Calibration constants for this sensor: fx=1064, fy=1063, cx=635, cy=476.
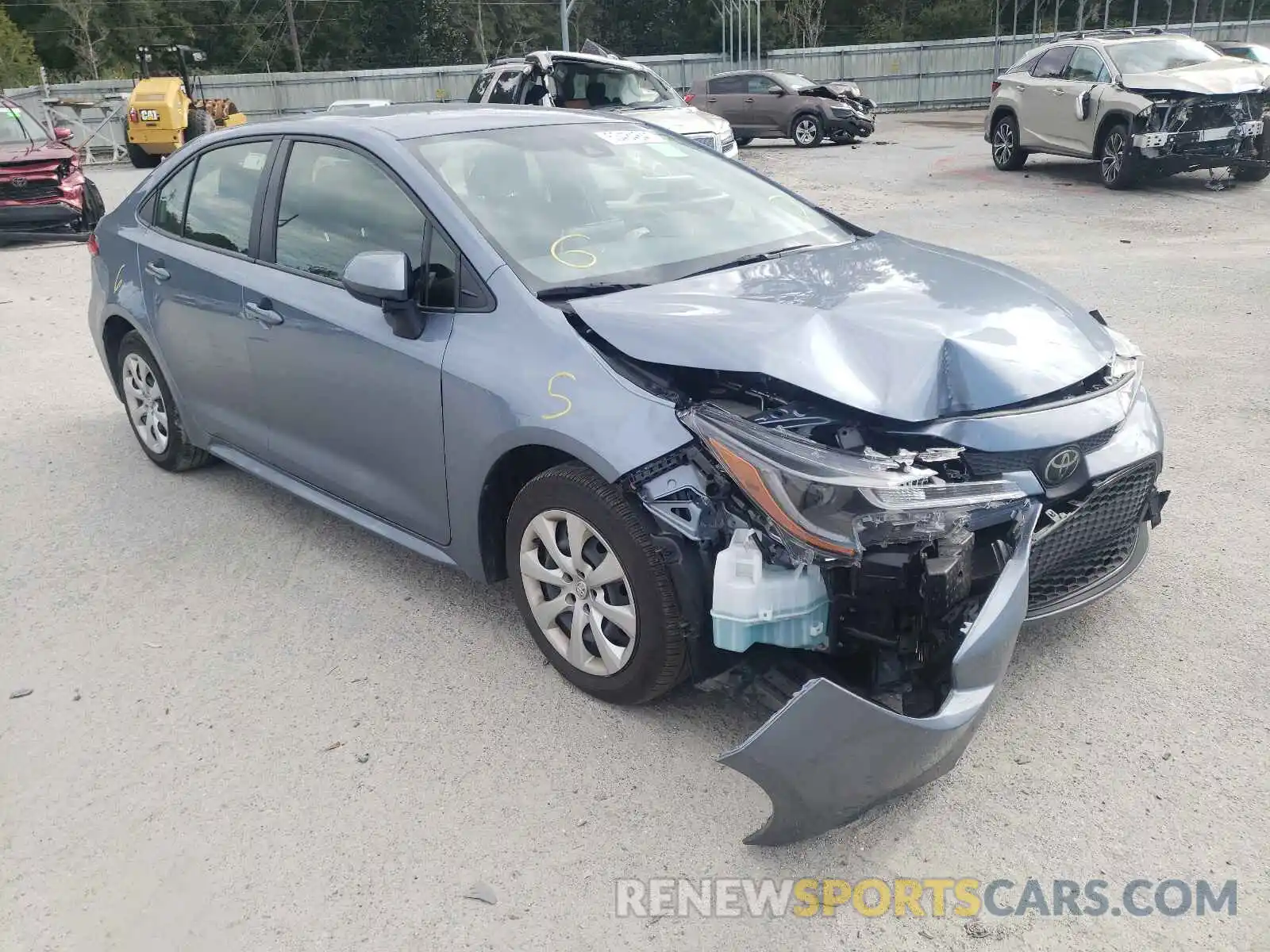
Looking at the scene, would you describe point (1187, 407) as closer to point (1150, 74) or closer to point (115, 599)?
point (115, 599)

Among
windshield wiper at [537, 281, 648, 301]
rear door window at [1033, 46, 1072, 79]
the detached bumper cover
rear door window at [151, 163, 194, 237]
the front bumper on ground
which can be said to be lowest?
the detached bumper cover

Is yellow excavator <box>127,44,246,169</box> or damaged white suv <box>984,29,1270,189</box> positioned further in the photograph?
yellow excavator <box>127,44,246,169</box>

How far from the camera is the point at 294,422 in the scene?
412cm

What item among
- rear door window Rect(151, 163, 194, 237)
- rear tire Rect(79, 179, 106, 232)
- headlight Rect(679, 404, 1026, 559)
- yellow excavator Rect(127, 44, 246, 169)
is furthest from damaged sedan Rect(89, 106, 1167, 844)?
yellow excavator Rect(127, 44, 246, 169)

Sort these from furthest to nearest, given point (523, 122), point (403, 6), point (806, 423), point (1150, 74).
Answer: point (403, 6)
point (1150, 74)
point (523, 122)
point (806, 423)

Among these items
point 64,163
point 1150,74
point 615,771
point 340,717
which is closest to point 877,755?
point 615,771

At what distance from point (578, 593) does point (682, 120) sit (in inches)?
419

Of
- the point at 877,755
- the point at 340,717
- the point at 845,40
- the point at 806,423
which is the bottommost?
the point at 340,717

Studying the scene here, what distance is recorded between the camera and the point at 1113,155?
1290 cm

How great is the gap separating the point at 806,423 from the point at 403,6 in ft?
207

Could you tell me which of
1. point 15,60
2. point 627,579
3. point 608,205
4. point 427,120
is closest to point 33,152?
point 427,120

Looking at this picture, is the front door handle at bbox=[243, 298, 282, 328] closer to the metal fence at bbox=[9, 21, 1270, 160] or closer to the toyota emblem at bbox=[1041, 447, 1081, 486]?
the toyota emblem at bbox=[1041, 447, 1081, 486]

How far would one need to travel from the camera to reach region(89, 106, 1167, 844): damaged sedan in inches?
103

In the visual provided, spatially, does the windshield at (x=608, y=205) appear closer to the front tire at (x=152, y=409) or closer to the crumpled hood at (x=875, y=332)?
the crumpled hood at (x=875, y=332)
